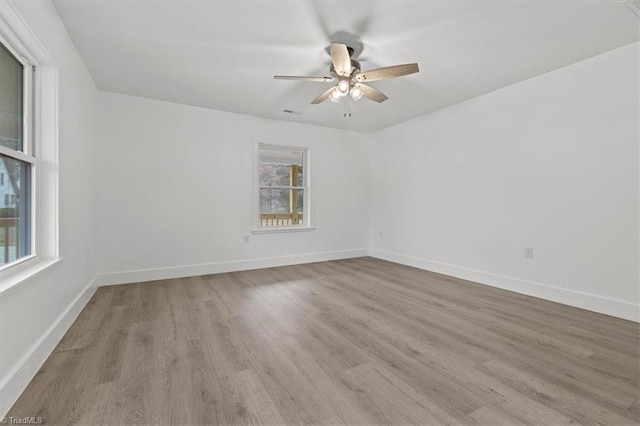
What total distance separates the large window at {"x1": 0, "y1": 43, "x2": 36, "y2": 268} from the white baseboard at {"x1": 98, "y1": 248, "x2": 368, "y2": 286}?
188cm

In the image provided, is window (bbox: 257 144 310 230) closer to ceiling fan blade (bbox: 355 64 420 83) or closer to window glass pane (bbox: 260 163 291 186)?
window glass pane (bbox: 260 163 291 186)

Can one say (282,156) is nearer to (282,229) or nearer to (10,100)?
(282,229)

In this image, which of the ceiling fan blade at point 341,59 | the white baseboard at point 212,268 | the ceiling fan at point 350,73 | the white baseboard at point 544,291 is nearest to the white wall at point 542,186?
the white baseboard at point 544,291

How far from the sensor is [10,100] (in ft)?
5.73

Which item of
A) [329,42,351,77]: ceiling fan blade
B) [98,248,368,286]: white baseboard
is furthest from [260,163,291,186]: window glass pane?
[329,42,351,77]: ceiling fan blade

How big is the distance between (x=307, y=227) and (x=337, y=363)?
323cm

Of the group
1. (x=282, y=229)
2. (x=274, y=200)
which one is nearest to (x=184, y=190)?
(x=274, y=200)

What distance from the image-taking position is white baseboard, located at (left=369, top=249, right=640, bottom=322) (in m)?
2.56

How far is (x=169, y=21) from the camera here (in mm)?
2188

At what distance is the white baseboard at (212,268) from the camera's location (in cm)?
359

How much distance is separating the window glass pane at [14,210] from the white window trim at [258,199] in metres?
2.72

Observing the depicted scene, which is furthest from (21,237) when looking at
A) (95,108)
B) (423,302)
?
(423,302)

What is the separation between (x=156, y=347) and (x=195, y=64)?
2527 millimetres

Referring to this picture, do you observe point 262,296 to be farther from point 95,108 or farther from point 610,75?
point 610,75
